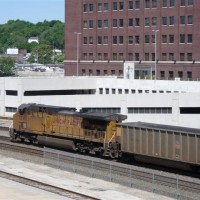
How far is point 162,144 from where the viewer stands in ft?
116

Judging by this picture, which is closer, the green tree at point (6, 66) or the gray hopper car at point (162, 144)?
the gray hopper car at point (162, 144)

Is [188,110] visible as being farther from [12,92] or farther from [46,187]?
[46,187]

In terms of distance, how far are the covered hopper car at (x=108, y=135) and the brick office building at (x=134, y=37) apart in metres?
57.3

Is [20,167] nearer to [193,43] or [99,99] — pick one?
[99,99]

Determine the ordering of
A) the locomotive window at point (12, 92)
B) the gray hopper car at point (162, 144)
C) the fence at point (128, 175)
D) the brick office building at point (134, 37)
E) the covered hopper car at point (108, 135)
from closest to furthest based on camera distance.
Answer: the fence at point (128, 175) → the gray hopper car at point (162, 144) → the covered hopper car at point (108, 135) → the locomotive window at point (12, 92) → the brick office building at point (134, 37)

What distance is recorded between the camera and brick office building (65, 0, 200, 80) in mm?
108125

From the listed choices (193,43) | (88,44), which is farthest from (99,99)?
(88,44)

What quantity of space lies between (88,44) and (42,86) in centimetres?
3157

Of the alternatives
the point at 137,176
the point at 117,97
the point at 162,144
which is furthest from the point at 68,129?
the point at 117,97

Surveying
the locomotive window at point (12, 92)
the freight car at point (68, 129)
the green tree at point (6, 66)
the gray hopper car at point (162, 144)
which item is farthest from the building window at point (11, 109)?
the green tree at point (6, 66)

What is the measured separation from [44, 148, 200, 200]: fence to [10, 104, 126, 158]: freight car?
13.2 ft

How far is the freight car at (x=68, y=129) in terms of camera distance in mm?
40844

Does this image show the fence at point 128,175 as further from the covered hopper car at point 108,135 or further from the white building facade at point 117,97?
the white building facade at point 117,97

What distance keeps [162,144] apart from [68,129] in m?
12.1
